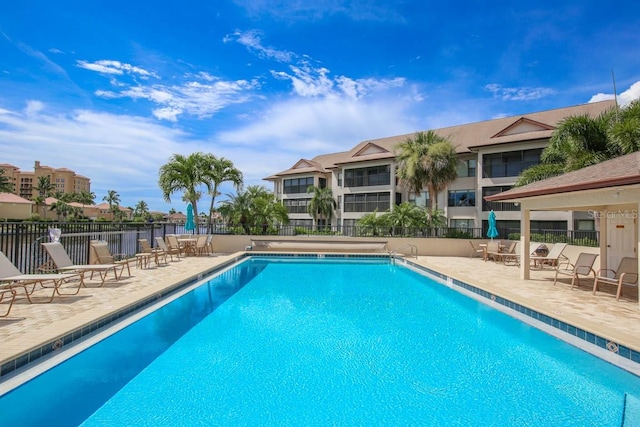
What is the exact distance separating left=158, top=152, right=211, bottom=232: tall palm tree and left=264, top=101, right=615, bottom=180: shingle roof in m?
13.0

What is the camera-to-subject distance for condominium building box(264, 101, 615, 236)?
2409 cm

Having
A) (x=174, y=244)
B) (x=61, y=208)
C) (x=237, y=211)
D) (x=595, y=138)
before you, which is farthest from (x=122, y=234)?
Result: (x=61, y=208)

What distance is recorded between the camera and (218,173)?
20172 millimetres

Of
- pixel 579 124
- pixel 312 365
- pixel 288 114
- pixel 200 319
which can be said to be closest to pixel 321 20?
pixel 288 114

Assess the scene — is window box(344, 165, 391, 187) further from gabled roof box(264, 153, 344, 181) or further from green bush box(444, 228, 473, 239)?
green bush box(444, 228, 473, 239)

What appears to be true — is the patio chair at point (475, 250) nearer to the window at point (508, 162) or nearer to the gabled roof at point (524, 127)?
the window at point (508, 162)

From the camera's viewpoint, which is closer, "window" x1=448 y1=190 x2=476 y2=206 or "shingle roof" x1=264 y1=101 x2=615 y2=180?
"shingle roof" x1=264 y1=101 x2=615 y2=180

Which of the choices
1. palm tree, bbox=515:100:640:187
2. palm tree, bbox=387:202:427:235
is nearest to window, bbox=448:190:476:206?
palm tree, bbox=387:202:427:235

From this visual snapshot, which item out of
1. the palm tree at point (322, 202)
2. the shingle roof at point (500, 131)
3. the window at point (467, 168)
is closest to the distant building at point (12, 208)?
the palm tree at point (322, 202)

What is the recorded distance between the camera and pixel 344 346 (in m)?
A: 5.76

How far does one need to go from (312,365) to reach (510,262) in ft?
40.9

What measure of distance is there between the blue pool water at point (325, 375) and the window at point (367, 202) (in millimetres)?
24008

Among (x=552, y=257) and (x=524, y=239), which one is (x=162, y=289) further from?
(x=552, y=257)

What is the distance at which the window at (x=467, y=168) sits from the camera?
1087 inches
